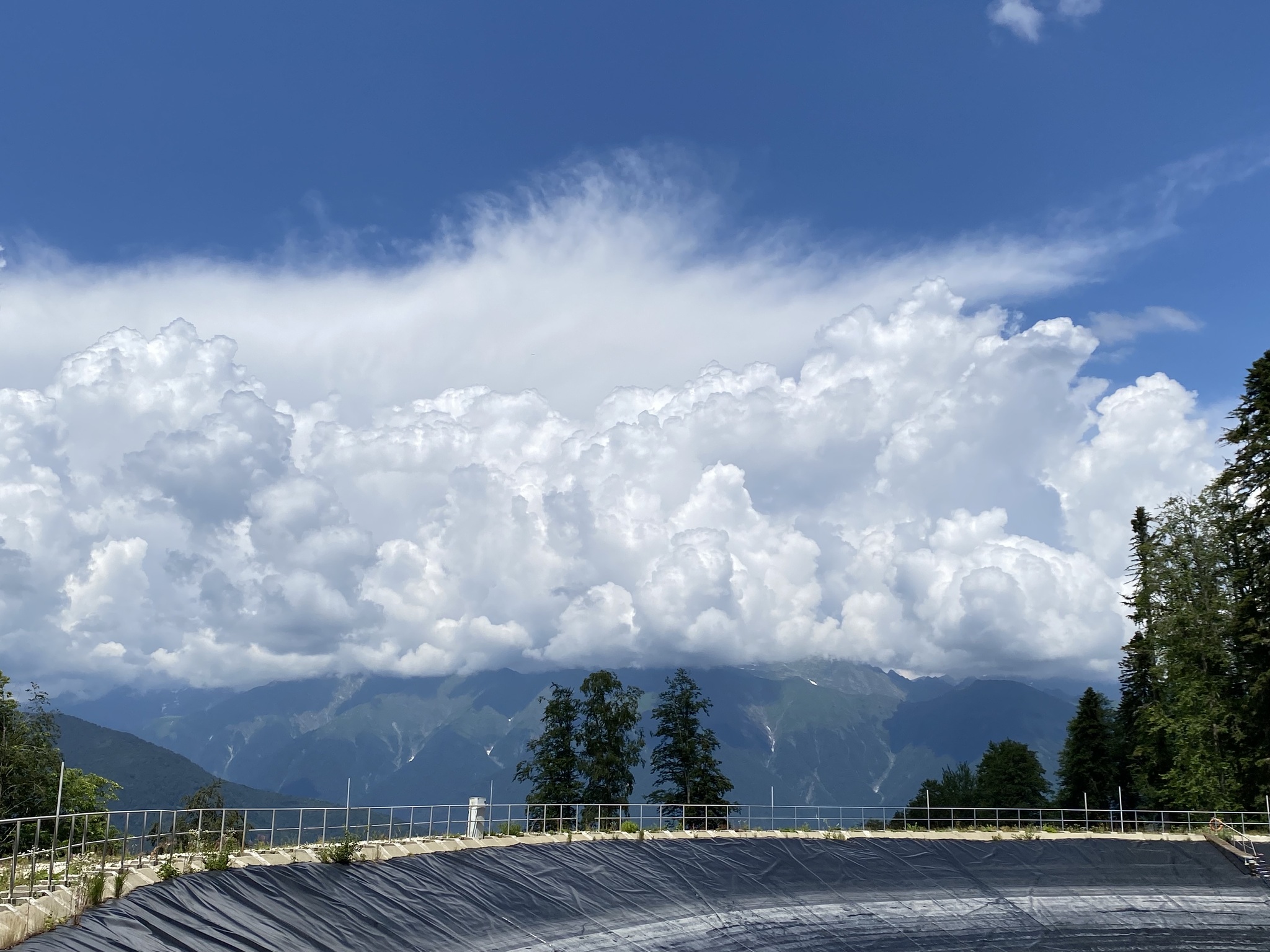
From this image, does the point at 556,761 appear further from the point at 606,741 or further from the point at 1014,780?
the point at 1014,780

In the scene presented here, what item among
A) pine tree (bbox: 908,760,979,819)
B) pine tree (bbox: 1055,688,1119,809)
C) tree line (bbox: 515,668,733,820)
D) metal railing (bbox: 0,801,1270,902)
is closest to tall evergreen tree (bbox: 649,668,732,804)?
tree line (bbox: 515,668,733,820)

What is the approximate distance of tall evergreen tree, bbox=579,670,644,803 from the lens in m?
63.3

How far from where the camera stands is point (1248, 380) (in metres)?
53.2

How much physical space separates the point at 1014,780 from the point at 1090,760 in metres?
19.2

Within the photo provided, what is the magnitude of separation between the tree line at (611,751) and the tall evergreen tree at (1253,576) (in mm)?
29274

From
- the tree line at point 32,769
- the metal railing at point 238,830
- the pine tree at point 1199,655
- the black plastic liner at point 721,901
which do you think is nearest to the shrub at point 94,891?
the black plastic liner at point 721,901

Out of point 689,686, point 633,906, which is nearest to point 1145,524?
point 689,686

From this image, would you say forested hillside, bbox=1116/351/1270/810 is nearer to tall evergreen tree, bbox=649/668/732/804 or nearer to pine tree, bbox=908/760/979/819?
tall evergreen tree, bbox=649/668/732/804

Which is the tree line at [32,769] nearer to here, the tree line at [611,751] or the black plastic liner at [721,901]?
the tree line at [611,751]

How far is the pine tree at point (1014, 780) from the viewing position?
3937 inches

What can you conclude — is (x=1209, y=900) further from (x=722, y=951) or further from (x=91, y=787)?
(x=91, y=787)

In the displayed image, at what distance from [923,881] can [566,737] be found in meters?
30.5

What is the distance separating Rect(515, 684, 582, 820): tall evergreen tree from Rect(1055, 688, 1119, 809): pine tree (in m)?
43.5

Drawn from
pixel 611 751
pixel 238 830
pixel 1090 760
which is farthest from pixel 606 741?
pixel 1090 760
